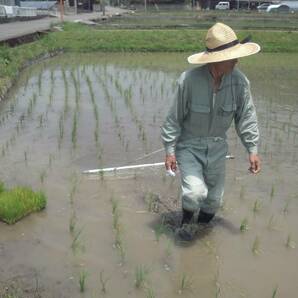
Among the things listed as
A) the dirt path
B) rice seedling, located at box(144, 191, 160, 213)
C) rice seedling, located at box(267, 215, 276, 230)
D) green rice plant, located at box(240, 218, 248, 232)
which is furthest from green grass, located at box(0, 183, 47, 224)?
the dirt path

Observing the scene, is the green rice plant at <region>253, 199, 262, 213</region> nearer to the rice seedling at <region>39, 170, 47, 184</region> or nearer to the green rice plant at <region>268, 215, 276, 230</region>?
the green rice plant at <region>268, 215, 276, 230</region>

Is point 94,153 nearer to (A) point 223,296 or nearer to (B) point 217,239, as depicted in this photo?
(B) point 217,239

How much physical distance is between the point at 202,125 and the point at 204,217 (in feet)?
2.44

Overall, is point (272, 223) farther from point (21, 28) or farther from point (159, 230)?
point (21, 28)

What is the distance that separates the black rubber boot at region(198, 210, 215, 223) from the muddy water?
0.27 feet

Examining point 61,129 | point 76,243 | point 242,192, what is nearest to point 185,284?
point 76,243

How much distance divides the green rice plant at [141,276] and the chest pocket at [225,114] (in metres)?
1.08

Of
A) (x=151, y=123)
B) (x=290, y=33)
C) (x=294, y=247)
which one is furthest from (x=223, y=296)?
(x=290, y=33)

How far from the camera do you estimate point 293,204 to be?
4.26 metres

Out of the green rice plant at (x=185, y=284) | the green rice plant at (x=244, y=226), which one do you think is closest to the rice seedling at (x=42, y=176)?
the green rice plant at (x=244, y=226)

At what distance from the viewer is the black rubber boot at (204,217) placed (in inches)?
145

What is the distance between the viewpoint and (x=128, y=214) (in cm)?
398

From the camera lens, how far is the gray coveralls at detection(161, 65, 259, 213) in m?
3.31

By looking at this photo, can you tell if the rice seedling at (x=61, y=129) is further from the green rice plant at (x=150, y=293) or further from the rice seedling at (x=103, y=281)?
the green rice plant at (x=150, y=293)
